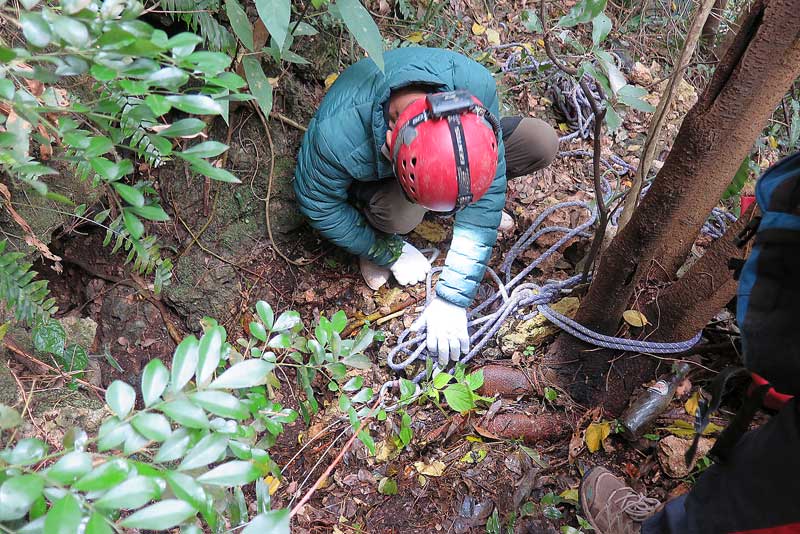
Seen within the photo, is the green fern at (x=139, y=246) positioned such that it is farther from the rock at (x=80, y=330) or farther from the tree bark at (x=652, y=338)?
the tree bark at (x=652, y=338)

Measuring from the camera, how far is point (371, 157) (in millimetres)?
2369

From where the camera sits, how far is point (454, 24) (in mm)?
3633

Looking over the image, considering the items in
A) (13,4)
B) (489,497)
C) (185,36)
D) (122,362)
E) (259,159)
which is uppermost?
(185,36)

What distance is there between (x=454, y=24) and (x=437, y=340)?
223 centimetres

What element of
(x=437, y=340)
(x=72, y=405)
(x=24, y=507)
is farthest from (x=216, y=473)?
(x=437, y=340)

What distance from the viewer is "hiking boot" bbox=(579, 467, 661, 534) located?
1923 millimetres

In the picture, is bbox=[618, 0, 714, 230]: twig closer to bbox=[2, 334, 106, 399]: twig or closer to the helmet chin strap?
the helmet chin strap

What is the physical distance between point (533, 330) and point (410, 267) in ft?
2.44

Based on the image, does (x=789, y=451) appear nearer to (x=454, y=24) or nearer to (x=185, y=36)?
(x=185, y=36)

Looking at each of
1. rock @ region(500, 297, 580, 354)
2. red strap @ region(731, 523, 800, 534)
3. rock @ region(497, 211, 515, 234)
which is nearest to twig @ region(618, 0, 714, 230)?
rock @ region(500, 297, 580, 354)

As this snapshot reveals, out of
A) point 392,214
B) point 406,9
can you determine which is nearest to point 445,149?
point 392,214

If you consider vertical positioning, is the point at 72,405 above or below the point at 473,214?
below

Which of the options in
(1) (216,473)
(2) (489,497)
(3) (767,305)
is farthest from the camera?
(2) (489,497)

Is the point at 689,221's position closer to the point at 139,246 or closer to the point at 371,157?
the point at 371,157
